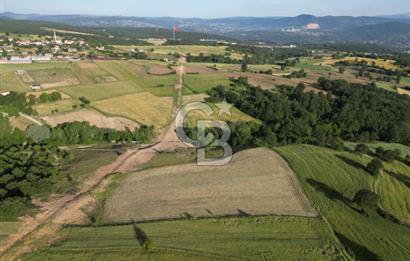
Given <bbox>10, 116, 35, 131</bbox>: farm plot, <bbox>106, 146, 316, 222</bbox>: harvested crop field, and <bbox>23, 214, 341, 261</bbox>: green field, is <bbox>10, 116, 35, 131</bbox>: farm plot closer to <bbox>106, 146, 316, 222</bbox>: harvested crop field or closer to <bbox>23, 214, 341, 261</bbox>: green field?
<bbox>106, 146, 316, 222</bbox>: harvested crop field

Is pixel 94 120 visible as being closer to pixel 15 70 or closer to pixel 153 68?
pixel 15 70

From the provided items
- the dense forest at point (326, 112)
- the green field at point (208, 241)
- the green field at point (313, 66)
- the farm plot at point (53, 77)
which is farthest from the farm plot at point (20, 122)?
the green field at point (313, 66)

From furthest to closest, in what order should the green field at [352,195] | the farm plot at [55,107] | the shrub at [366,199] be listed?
the farm plot at [55,107] → the shrub at [366,199] → the green field at [352,195]

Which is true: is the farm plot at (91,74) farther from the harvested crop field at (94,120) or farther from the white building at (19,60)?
the harvested crop field at (94,120)

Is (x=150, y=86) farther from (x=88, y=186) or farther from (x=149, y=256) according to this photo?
(x=149, y=256)

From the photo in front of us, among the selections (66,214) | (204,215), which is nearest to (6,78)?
(66,214)

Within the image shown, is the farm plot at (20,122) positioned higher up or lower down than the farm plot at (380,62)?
lower down
